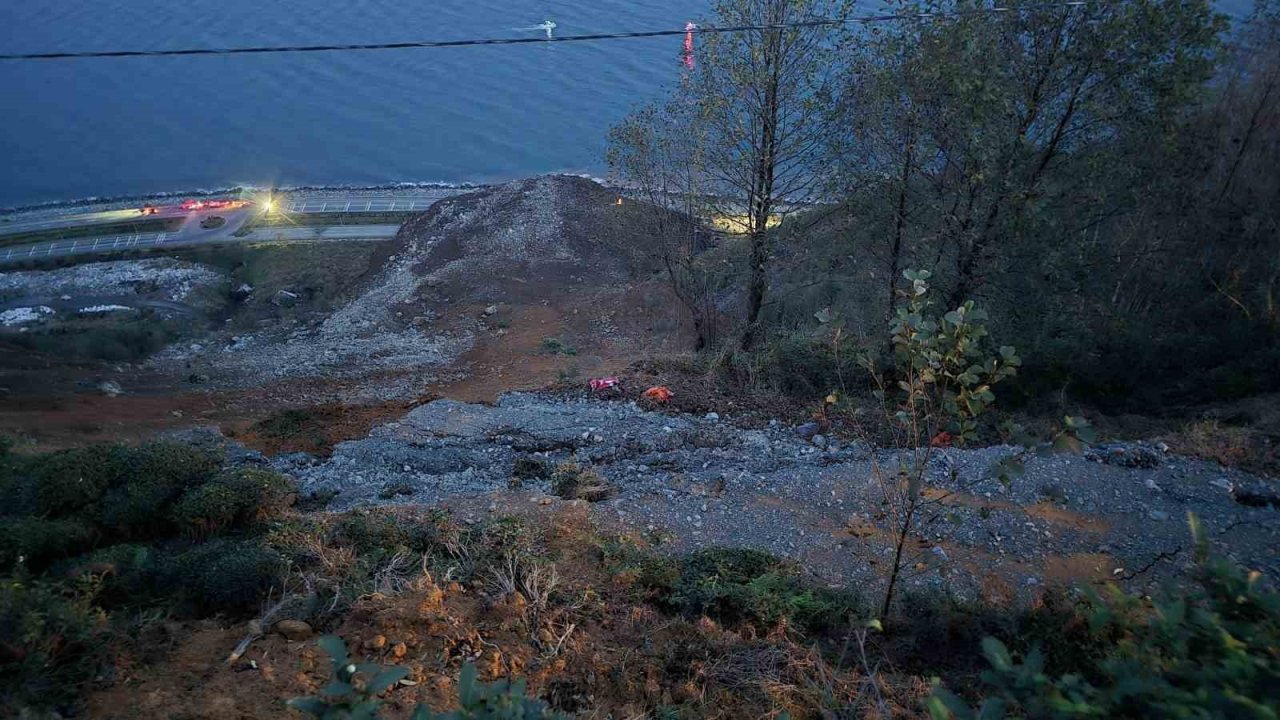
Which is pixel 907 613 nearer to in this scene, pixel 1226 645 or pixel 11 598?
pixel 1226 645

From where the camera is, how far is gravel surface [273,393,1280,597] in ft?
23.6

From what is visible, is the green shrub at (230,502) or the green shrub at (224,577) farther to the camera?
the green shrub at (230,502)

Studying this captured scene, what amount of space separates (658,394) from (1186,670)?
10264mm

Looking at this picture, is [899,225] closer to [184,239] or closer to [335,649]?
[335,649]

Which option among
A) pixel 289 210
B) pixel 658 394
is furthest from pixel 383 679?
pixel 289 210

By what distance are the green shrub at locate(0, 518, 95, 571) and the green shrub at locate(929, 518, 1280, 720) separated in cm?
670

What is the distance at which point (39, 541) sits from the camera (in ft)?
20.8

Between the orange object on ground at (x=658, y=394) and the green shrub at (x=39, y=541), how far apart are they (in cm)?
735

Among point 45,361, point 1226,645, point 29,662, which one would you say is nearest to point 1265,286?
point 1226,645

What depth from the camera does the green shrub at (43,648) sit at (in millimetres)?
4195

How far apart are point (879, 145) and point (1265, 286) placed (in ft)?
19.8

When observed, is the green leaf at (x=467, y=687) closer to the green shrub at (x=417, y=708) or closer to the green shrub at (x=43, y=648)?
the green shrub at (x=417, y=708)

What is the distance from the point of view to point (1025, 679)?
6.77ft

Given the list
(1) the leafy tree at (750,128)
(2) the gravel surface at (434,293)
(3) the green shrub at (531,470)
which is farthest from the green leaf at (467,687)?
(2) the gravel surface at (434,293)
